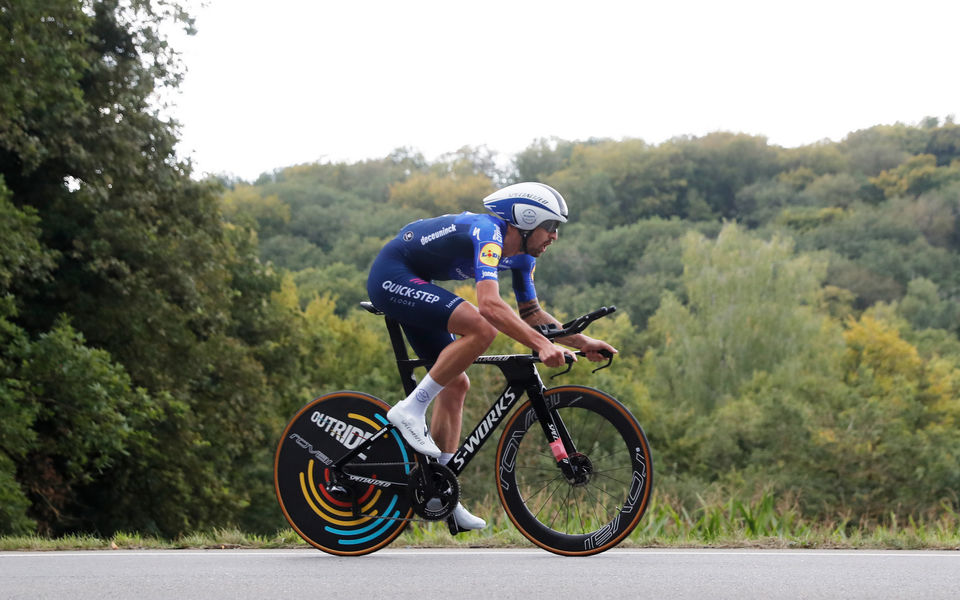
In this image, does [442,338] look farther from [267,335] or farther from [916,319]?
[916,319]

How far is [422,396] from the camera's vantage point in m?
5.93

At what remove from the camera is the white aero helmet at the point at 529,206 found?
5.81m

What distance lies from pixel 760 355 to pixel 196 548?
2234 inches

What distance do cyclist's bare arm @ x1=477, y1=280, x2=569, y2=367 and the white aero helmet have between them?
429 mm

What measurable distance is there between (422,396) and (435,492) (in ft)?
1.64

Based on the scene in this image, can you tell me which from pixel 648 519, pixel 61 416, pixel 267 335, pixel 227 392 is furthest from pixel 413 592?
pixel 267 335

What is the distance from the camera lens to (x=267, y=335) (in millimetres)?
29266

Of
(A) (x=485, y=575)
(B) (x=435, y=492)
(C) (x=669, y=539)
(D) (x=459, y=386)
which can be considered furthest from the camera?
(C) (x=669, y=539)

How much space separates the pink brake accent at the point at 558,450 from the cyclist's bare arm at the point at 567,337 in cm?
46

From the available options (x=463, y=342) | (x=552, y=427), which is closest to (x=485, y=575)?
(x=552, y=427)

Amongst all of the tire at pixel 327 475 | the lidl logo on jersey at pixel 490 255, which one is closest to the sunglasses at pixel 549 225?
the lidl logo on jersey at pixel 490 255

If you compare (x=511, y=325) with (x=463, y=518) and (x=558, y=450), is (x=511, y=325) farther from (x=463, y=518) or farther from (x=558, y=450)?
(x=463, y=518)

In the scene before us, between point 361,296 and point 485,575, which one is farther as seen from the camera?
point 361,296

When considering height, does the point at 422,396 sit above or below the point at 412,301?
below
